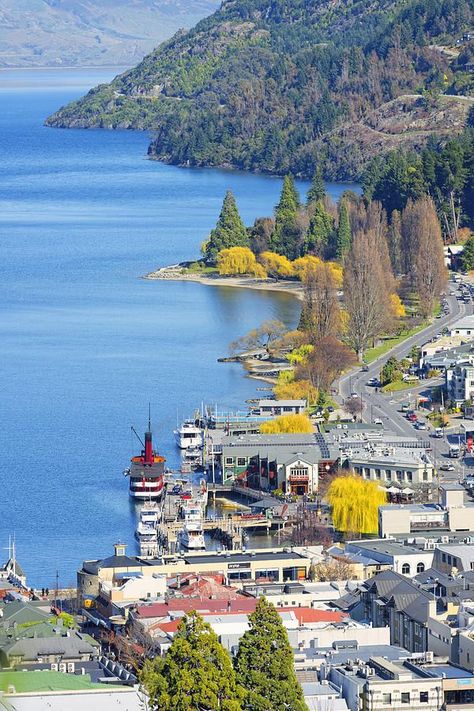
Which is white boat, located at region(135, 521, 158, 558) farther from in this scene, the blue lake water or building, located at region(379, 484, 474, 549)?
building, located at region(379, 484, 474, 549)

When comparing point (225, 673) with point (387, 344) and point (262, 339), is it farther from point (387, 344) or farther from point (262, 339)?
point (262, 339)

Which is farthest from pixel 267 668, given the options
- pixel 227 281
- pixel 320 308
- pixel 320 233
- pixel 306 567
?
pixel 227 281

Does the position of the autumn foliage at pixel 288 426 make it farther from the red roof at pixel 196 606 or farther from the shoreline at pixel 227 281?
the shoreline at pixel 227 281

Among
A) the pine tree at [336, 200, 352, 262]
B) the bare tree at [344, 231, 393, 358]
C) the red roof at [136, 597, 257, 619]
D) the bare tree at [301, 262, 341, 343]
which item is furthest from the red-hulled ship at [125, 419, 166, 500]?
the pine tree at [336, 200, 352, 262]

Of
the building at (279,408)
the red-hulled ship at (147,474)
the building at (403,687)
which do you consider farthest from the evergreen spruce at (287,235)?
the building at (403,687)

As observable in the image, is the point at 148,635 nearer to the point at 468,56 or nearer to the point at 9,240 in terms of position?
the point at 9,240
